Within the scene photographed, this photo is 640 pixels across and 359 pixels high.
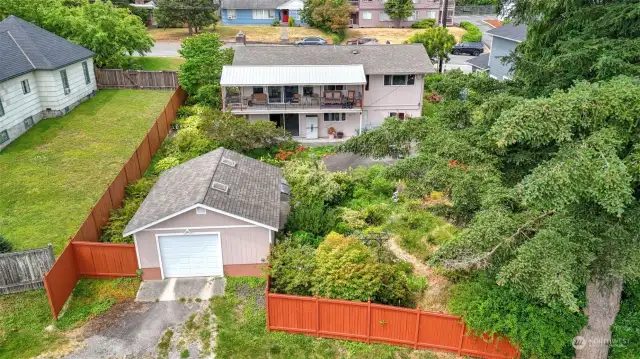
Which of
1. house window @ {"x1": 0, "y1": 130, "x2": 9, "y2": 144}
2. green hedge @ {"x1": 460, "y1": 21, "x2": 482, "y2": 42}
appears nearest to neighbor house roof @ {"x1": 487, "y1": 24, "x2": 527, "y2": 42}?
green hedge @ {"x1": 460, "y1": 21, "x2": 482, "y2": 42}

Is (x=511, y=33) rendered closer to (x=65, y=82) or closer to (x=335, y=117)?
(x=335, y=117)

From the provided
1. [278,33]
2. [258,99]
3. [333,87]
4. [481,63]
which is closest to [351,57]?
[333,87]

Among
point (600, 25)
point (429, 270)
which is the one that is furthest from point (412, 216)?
point (600, 25)

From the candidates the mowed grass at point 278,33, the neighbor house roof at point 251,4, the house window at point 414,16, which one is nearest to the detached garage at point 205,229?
the mowed grass at point 278,33

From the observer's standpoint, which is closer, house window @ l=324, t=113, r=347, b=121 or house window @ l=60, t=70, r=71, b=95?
house window @ l=324, t=113, r=347, b=121

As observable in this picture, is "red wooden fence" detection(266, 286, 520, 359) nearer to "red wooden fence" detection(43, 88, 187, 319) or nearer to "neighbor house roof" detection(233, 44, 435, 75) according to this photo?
"red wooden fence" detection(43, 88, 187, 319)

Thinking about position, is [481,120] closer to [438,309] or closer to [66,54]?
[438,309]
